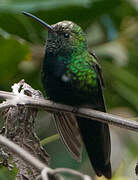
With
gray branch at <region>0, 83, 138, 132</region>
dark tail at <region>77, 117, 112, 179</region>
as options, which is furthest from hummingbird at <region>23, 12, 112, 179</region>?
gray branch at <region>0, 83, 138, 132</region>

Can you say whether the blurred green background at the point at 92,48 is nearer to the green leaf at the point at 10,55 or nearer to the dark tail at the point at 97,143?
the green leaf at the point at 10,55

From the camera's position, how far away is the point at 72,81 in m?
2.78

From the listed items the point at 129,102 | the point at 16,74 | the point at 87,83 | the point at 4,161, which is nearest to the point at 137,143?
the point at 129,102

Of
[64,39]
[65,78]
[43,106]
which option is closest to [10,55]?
[64,39]

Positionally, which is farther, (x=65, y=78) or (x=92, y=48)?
(x=92, y=48)

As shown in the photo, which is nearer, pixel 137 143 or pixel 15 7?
pixel 15 7

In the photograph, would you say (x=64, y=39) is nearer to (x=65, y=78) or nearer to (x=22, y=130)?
(x=65, y=78)

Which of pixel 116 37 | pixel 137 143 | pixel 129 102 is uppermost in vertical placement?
pixel 116 37

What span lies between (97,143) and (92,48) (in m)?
1.48

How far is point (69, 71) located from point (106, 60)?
1.81 metres

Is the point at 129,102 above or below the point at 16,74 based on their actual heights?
below

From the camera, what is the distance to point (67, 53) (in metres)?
2.84

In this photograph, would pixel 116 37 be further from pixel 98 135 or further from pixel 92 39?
pixel 98 135

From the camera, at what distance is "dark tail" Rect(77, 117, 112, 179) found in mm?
2840
